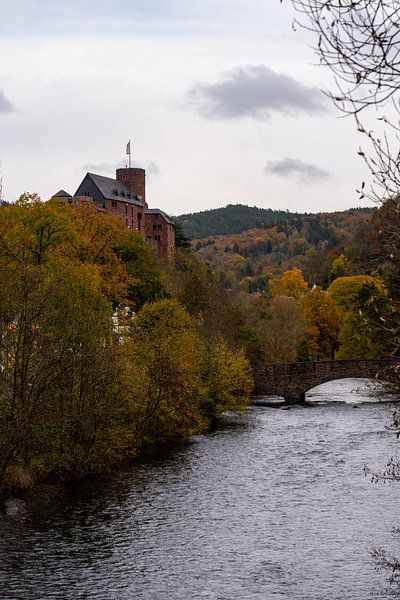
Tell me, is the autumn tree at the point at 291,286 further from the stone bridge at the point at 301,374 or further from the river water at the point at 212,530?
the river water at the point at 212,530

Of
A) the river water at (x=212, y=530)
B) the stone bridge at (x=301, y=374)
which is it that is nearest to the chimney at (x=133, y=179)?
the stone bridge at (x=301, y=374)

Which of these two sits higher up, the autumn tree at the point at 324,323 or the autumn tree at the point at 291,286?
the autumn tree at the point at 291,286

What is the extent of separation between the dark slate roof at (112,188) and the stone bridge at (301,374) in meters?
45.3

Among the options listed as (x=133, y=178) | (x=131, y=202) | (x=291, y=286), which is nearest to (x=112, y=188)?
(x=131, y=202)

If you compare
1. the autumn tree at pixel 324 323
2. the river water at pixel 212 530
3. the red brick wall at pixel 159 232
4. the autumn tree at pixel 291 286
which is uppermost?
the red brick wall at pixel 159 232

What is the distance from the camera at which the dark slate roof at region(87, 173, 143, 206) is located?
355ft

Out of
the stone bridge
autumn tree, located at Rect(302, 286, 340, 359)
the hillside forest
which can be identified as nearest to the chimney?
autumn tree, located at Rect(302, 286, 340, 359)

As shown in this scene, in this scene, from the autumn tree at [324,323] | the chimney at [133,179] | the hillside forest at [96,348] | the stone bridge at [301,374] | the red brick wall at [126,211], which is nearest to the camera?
the hillside forest at [96,348]

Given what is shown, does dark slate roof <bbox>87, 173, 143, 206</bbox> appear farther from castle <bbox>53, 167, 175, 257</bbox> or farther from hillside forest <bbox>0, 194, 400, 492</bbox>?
hillside forest <bbox>0, 194, 400, 492</bbox>

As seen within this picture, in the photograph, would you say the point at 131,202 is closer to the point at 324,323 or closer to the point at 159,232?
the point at 159,232

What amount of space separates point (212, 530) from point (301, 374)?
4257 cm

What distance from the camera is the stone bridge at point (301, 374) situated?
67812 mm

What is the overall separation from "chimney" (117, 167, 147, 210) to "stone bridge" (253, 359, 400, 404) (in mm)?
52401

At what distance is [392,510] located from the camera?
28.1 m
